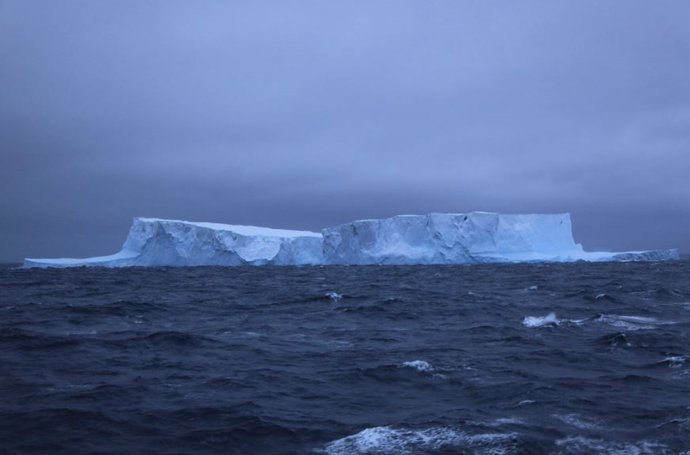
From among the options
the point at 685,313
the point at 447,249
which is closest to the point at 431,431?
the point at 685,313

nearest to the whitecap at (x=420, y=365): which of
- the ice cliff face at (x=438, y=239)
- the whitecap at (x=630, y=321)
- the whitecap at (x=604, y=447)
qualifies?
the whitecap at (x=604, y=447)

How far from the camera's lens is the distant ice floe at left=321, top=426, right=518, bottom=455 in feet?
17.4

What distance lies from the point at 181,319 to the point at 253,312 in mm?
1946

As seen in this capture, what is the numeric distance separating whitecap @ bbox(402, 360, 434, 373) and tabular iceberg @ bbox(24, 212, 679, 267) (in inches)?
1534

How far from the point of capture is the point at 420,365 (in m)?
8.66

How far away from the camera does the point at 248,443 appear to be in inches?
219

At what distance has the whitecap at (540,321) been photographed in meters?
12.6

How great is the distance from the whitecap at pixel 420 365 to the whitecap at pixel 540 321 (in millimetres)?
4429

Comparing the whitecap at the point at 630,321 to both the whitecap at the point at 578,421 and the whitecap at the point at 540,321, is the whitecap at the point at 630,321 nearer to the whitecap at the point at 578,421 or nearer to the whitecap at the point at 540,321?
the whitecap at the point at 540,321

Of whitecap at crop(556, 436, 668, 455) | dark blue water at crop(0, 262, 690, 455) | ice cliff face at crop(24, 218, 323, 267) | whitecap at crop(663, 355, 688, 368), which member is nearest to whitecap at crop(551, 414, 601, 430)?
dark blue water at crop(0, 262, 690, 455)

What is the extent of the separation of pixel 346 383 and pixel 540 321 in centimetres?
647

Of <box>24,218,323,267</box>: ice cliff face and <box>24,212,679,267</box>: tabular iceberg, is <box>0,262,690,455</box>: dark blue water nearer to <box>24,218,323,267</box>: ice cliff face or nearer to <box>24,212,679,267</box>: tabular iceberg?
<box>24,218,323,267</box>: ice cliff face

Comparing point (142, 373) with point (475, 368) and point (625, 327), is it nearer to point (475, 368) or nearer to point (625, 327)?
point (475, 368)

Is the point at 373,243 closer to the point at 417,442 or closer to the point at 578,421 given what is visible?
the point at 578,421
